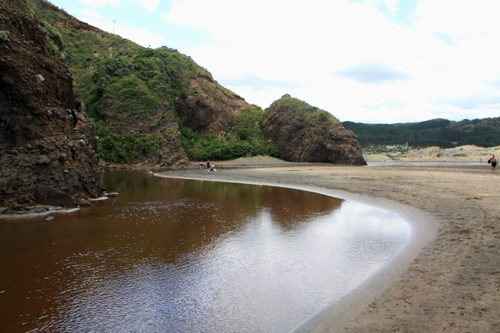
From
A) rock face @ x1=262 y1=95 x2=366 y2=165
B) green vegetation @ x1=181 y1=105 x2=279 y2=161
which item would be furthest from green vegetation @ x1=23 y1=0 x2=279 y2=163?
rock face @ x1=262 y1=95 x2=366 y2=165

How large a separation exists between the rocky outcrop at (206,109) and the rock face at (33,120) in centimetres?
4714

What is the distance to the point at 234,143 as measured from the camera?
65.1 metres

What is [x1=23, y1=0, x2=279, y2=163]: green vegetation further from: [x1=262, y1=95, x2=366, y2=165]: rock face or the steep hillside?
[x1=262, y1=95, x2=366, y2=165]: rock face

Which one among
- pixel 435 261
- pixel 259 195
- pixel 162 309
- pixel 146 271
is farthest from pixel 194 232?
pixel 259 195

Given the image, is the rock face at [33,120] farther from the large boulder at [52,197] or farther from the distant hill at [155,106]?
the distant hill at [155,106]

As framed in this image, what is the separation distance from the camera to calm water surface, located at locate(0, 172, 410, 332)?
16.7 feet

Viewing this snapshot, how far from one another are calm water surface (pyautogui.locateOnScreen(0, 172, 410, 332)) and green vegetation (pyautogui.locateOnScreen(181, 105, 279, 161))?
160 feet

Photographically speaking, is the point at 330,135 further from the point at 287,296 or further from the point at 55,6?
the point at 55,6

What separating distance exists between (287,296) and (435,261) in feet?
11.1

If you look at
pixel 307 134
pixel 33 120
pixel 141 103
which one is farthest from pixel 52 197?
pixel 307 134

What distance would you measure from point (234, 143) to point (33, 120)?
2010 inches

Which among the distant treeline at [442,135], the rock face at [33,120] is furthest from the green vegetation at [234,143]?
the distant treeline at [442,135]

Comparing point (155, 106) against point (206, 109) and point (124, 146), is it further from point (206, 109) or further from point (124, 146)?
point (206, 109)

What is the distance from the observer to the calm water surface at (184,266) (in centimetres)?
510
